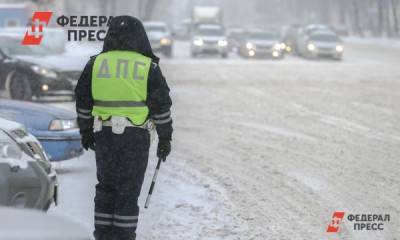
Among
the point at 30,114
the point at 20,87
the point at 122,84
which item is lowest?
the point at 20,87

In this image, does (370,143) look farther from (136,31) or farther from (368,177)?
(136,31)

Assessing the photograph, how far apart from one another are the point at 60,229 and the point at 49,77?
14056 millimetres

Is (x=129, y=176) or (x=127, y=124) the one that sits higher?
(x=127, y=124)

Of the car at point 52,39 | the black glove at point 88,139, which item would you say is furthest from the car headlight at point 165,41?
the black glove at point 88,139

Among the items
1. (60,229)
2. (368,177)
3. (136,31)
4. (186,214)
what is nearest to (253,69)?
(368,177)

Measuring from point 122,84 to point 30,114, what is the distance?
3.97 m

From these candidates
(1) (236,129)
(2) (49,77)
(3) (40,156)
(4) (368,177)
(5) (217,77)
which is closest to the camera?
(3) (40,156)

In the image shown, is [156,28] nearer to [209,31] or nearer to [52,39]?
[209,31]

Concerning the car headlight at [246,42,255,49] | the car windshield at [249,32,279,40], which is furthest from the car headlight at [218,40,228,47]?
the car windshield at [249,32,279,40]

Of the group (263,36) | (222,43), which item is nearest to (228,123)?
(222,43)

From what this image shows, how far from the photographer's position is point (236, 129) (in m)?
15.1

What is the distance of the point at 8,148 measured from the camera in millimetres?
6652

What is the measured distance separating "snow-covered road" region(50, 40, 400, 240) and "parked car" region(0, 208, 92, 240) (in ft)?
10.6

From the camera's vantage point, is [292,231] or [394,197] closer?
[292,231]
